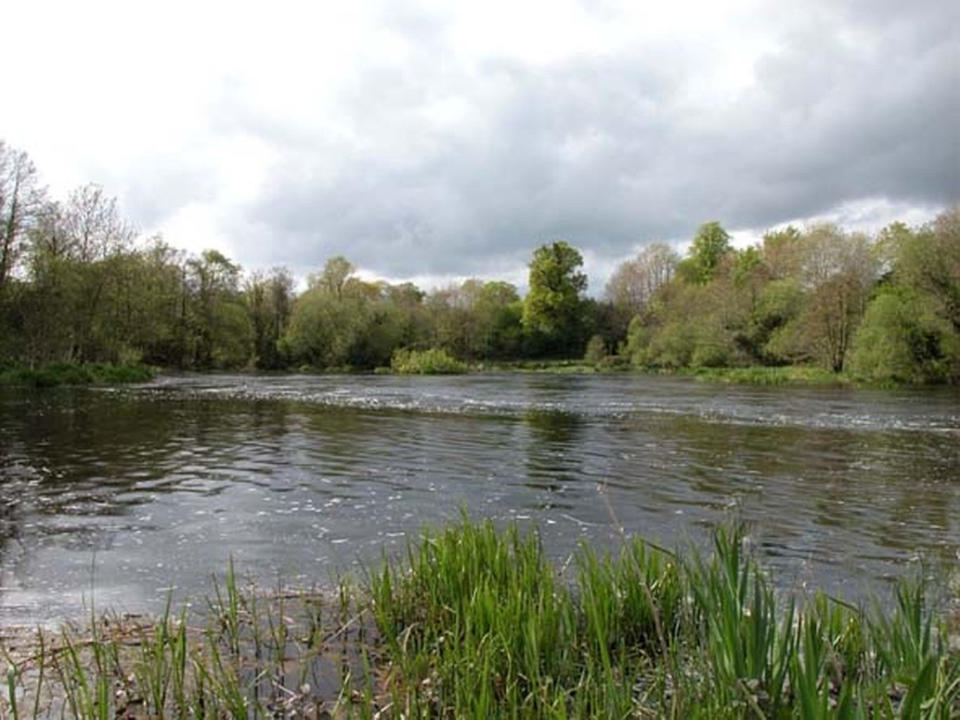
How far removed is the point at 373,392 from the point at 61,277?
827 inches

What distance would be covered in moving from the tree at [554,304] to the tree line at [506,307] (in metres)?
0.21

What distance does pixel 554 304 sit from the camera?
105 m

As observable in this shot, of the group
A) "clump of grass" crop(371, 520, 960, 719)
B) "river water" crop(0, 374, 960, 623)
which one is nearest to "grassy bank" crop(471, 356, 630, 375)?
"river water" crop(0, 374, 960, 623)

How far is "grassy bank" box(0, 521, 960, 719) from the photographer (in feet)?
10.9

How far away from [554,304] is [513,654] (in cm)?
10199

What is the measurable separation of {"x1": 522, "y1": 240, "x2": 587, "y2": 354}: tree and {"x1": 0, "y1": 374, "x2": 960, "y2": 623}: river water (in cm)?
7807

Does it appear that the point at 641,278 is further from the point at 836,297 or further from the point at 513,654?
the point at 513,654

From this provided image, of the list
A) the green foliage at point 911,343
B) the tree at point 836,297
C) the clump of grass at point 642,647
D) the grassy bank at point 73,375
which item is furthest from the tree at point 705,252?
the clump of grass at point 642,647

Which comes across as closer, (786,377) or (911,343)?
(911,343)

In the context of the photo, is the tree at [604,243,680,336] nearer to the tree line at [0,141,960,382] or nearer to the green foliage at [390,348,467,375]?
the tree line at [0,141,960,382]

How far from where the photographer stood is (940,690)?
9.38 feet

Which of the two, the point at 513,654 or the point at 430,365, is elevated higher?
the point at 430,365

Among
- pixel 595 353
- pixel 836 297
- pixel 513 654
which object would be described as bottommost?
pixel 513 654

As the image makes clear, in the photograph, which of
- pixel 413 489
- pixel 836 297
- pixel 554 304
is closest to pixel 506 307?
pixel 554 304
